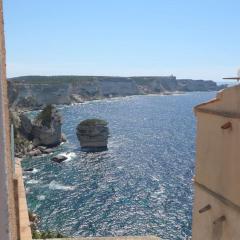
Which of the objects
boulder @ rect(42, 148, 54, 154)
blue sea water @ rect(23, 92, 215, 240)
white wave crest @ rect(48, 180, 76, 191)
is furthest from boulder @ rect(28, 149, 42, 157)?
white wave crest @ rect(48, 180, 76, 191)

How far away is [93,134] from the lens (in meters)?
79.1

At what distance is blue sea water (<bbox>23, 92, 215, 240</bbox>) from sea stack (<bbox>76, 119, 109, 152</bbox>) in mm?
2144

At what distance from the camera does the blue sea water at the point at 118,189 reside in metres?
41.8

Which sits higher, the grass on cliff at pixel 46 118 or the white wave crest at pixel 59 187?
the grass on cliff at pixel 46 118

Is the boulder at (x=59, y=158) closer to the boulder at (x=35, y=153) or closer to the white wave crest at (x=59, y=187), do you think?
the boulder at (x=35, y=153)

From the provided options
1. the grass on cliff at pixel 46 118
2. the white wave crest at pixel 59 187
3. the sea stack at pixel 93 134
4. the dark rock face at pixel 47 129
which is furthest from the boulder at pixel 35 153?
the white wave crest at pixel 59 187

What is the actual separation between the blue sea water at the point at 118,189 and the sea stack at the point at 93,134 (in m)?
2.14

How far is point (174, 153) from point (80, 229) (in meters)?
39.2

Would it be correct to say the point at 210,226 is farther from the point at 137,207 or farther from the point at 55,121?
the point at 55,121

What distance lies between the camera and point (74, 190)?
5231 centimetres

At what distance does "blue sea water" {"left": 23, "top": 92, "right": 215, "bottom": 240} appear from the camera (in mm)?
41844

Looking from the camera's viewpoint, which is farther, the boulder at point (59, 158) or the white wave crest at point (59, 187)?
the boulder at point (59, 158)

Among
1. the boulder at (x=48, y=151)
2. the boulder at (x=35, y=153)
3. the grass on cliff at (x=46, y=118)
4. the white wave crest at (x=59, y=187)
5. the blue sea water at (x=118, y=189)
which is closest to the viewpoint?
the blue sea water at (x=118, y=189)

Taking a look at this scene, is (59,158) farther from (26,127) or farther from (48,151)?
(26,127)
